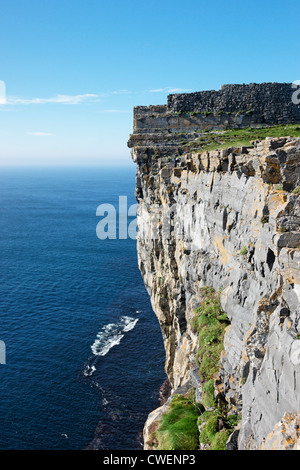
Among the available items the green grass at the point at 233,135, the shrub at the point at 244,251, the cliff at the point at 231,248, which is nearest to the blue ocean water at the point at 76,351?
the cliff at the point at 231,248

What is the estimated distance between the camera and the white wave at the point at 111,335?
4875 cm

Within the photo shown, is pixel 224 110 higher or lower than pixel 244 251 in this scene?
higher

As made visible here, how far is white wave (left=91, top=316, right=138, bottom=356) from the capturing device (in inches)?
1919

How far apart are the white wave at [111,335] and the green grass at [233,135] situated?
30156 mm

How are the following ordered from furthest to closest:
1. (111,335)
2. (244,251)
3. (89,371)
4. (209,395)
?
(111,335) → (89,371) → (244,251) → (209,395)

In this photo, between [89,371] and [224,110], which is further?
[89,371]

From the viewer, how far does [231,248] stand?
16219 millimetres

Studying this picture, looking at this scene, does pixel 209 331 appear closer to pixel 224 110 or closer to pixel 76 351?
pixel 224 110

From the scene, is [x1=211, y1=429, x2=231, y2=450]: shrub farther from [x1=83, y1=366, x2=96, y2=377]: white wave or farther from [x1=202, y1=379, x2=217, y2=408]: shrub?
[x1=83, y1=366, x2=96, y2=377]: white wave

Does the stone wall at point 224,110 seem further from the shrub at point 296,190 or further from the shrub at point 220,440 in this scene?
the shrub at point 220,440

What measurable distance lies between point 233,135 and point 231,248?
50.1ft

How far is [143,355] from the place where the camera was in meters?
47.5

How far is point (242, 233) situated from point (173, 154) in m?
16.5

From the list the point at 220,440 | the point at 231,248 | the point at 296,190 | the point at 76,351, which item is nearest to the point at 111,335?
the point at 76,351
